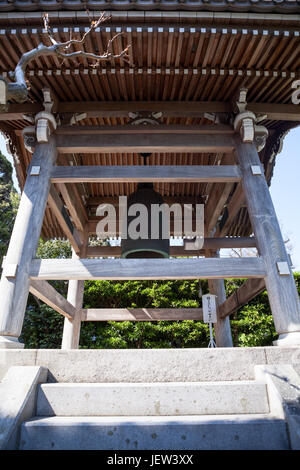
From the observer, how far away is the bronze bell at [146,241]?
3762 mm

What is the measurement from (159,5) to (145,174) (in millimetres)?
1731

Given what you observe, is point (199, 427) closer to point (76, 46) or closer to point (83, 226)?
point (76, 46)

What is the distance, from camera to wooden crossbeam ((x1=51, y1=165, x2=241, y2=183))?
140 inches

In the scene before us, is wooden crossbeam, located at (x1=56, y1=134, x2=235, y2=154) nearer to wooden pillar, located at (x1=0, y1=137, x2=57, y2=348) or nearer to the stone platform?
wooden pillar, located at (x1=0, y1=137, x2=57, y2=348)

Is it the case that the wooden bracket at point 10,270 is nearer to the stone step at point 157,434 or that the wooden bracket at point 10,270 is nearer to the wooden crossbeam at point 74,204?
the stone step at point 157,434

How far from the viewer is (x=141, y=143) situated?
3844 mm

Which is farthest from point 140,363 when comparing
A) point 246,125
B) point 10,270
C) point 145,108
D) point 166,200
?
point 166,200

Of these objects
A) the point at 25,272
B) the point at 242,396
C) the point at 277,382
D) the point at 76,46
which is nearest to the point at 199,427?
the point at 242,396

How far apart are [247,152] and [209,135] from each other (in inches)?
23.1

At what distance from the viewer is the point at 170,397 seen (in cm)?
190

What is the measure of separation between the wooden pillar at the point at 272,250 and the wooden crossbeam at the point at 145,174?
8.2 inches

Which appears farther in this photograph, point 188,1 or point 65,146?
point 65,146

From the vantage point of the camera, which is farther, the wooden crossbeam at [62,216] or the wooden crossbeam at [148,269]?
the wooden crossbeam at [62,216]

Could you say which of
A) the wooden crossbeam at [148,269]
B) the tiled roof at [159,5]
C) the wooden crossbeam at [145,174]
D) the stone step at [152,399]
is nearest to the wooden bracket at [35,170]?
the wooden crossbeam at [145,174]
